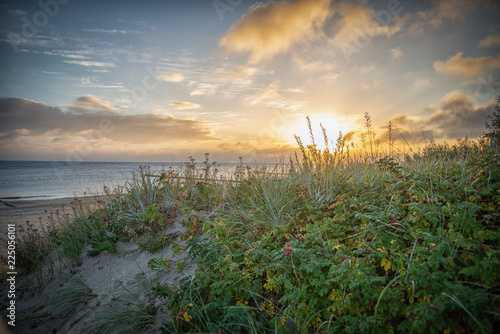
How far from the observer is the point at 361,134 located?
6.49 metres

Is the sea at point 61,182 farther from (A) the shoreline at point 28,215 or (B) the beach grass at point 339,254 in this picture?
(B) the beach grass at point 339,254

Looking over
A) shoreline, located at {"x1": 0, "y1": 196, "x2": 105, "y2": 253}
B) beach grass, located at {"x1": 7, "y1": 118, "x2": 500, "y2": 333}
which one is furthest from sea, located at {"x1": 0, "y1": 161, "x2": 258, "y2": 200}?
beach grass, located at {"x1": 7, "y1": 118, "x2": 500, "y2": 333}

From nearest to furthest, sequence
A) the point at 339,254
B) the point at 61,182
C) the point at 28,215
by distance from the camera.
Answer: the point at 339,254, the point at 28,215, the point at 61,182

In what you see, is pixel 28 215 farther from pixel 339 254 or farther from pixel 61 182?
pixel 61 182

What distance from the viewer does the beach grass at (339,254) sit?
2023 mm

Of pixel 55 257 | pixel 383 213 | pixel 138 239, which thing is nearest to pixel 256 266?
pixel 383 213

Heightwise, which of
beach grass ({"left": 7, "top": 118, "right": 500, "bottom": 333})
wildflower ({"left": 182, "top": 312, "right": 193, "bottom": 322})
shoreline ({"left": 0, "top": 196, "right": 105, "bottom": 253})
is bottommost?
shoreline ({"left": 0, "top": 196, "right": 105, "bottom": 253})

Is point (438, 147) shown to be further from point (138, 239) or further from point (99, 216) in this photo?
point (99, 216)

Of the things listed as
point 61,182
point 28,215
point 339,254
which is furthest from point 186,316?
point 61,182

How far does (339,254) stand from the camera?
2645mm

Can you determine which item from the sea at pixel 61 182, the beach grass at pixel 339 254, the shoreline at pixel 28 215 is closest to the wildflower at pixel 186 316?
the beach grass at pixel 339 254

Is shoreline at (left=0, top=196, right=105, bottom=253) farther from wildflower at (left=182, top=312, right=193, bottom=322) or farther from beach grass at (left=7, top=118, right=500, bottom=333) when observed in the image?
wildflower at (left=182, top=312, right=193, bottom=322)

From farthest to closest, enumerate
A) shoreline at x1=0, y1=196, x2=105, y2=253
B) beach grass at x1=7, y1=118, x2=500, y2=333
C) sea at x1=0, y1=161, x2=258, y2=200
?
sea at x1=0, y1=161, x2=258, y2=200 < shoreline at x1=0, y1=196, x2=105, y2=253 < beach grass at x1=7, y1=118, x2=500, y2=333

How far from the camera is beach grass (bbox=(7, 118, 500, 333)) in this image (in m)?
2.02
